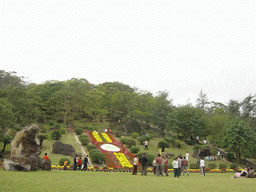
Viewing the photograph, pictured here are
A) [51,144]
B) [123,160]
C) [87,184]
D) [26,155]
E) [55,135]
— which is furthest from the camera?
[55,135]

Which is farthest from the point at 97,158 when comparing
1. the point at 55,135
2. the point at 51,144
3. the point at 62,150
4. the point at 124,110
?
the point at 124,110

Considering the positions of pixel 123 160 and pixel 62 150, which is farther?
pixel 62 150

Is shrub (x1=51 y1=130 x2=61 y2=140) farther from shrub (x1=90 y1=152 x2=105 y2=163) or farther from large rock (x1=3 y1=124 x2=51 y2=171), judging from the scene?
large rock (x1=3 y1=124 x2=51 y2=171)

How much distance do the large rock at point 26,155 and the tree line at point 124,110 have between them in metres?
22.3

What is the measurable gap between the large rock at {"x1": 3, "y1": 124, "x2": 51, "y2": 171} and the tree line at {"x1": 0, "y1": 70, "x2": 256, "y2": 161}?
2233cm

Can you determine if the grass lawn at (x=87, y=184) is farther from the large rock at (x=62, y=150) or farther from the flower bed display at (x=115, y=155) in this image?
the large rock at (x=62, y=150)

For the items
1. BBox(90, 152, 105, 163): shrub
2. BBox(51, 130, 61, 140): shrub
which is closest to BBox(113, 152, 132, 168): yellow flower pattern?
BBox(90, 152, 105, 163): shrub

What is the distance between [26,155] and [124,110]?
36682 millimetres

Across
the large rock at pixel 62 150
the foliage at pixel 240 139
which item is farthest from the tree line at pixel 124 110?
the large rock at pixel 62 150

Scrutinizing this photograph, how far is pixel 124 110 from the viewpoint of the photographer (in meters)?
47.3

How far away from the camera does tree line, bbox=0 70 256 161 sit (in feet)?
112

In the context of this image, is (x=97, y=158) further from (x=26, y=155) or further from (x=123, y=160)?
(x=26, y=155)

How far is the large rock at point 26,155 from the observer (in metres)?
10.3

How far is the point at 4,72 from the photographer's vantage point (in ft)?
153
